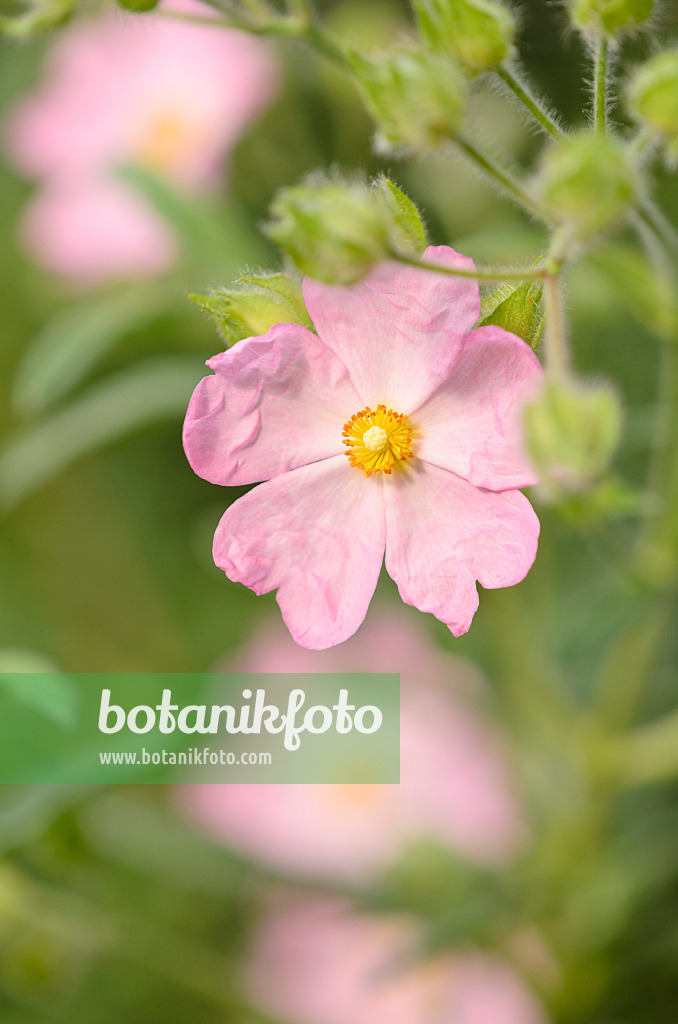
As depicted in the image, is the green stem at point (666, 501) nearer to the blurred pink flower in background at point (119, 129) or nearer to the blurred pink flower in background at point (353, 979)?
the blurred pink flower in background at point (353, 979)

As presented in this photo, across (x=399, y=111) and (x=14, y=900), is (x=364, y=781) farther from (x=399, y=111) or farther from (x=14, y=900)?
(x=399, y=111)

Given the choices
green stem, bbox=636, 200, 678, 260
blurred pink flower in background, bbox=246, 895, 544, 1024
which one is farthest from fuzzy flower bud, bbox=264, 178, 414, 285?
blurred pink flower in background, bbox=246, 895, 544, 1024

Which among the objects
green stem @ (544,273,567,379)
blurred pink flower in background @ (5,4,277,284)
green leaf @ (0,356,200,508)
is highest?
blurred pink flower in background @ (5,4,277,284)

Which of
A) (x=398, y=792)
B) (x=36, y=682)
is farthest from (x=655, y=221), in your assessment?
(x=398, y=792)

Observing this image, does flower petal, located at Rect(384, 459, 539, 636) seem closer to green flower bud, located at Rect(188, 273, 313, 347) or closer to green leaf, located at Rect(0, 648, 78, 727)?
green flower bud, located at Rect(188, 273, 313, 347)

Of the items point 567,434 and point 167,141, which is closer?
point 567,434

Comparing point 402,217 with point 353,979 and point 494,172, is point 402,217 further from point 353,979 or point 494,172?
point 353,979

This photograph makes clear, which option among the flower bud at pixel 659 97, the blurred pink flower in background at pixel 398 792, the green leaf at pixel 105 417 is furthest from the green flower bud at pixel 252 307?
the blurred pink flower in background at pixel 398 792
